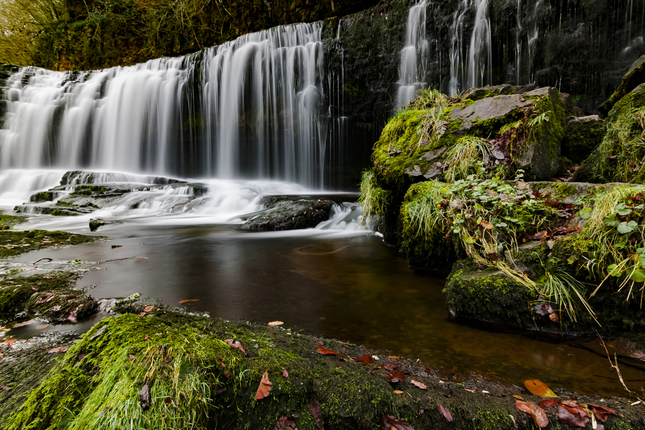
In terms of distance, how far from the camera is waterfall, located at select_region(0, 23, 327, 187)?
1285cm

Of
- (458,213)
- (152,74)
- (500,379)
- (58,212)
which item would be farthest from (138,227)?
Result: (152,74)

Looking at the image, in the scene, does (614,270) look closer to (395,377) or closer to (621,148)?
(395,377)

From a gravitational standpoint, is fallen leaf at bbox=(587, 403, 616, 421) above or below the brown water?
above

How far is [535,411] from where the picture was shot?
1.47 meters

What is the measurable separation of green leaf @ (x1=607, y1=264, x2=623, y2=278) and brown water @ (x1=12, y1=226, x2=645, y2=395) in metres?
0.60

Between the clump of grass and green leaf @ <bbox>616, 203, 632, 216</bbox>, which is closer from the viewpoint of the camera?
green leaf @ <bbox>616, 203, 632, 216</bbox>

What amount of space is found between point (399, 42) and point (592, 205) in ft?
32.7

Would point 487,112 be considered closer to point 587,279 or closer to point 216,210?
point 587,279

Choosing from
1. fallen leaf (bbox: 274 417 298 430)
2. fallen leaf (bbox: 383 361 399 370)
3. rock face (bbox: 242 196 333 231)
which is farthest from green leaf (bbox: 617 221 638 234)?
rock face (bbox: 242 196 333 231)

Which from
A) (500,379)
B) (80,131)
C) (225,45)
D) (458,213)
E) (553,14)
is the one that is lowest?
(500,379)

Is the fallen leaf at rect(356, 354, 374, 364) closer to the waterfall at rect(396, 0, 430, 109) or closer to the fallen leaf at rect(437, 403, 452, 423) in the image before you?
the fallen leaf at rect(437, 403, 452, 423)

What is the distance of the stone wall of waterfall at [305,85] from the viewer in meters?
8.49

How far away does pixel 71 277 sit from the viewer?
3568 millimetres

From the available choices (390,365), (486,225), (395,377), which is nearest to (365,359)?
(390,365)
